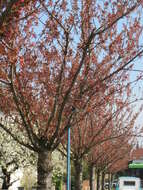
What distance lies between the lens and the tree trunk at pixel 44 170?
11.8 meters

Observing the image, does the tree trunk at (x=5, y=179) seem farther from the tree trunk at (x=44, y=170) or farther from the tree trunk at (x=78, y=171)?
the tree trunk at (x=44, y=170)

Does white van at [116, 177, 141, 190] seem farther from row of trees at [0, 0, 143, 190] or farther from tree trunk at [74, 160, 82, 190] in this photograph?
row of trees at [0, 0, 143, 190]

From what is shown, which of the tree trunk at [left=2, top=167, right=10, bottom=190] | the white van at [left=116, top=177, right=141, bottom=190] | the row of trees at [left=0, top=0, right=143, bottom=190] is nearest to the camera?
the row of trees at [left=0, top=0, right=143, bottom=190]

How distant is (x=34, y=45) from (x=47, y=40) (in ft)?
1.71

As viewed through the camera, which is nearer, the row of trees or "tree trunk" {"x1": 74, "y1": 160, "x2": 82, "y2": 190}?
the row of trees

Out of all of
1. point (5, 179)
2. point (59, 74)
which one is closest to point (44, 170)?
point (59, 74)

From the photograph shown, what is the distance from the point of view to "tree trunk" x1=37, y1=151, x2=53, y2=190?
11805 mm

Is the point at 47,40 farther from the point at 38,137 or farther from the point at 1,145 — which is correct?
the point at 1,145

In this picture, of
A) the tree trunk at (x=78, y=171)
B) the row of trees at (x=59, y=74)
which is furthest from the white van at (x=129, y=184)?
the row of trees at (x=59, y=74)

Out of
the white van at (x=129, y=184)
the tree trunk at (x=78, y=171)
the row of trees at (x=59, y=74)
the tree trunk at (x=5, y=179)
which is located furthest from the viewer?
the white van at (x=129, y=184)

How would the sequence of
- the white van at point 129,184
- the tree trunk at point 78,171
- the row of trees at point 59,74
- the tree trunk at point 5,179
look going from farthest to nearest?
the white van at point 129,184, the tree trunk at point 5,179, the tree trunk at point 78,171, the row of trees at point 59,74

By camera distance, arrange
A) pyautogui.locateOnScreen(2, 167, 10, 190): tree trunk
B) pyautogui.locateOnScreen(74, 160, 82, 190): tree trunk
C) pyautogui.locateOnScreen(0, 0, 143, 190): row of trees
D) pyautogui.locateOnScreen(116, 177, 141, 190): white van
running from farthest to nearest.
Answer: pyautogui.locateOnScreen(116, 177, 141, 190): white van, pyautogui.locateOnScreen(2, 167, 10, 190): tree trunk, pyautogui.locateOnScreen(74, 160, 82, 190): tree trunk, pyautogui.locateOnScreen(0, 0, 143, 190): row of trees

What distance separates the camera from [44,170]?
39.1 feet

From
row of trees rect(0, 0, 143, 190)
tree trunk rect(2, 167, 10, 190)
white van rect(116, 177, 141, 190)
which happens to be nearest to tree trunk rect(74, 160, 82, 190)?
row of trees rect(0, 0, 143, 190)
